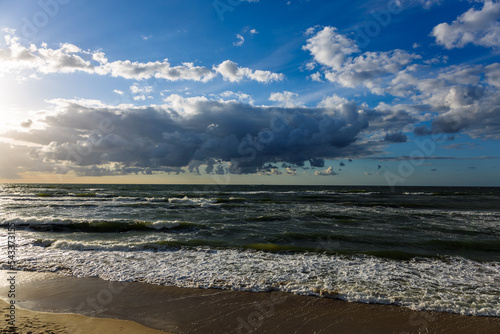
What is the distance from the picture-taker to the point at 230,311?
20.1 feet

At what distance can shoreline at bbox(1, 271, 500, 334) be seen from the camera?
550 centimetres

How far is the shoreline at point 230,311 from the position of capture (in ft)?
18.0

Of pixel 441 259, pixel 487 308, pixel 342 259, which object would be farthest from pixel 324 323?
pixel 441 259

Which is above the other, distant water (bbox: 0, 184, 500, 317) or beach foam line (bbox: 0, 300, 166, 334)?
beach foam line (bbox: 0, 300, 166, 334)

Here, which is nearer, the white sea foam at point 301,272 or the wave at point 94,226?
the white sea foam at point 301,272

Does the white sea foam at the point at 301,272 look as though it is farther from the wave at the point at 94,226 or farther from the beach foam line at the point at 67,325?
the wave at the point at 94,226

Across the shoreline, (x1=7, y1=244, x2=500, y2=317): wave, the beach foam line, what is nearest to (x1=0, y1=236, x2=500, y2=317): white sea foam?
(x1=7, y1=244, x2=500, y2=317): wave

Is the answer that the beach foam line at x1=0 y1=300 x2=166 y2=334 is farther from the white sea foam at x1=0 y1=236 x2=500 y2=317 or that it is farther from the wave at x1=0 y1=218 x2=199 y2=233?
the wave at x1=0 y1=218 x2=199 y2=233

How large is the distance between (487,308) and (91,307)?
32.3 ft

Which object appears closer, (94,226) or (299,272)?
(299,272)

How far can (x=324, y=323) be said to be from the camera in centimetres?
565

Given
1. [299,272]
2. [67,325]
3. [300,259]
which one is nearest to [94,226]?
[67,325]

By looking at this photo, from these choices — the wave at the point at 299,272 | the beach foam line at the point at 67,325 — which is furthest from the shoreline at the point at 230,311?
the wave at the point at 299,272

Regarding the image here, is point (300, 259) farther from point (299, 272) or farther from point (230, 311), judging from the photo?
point (230, 311)
